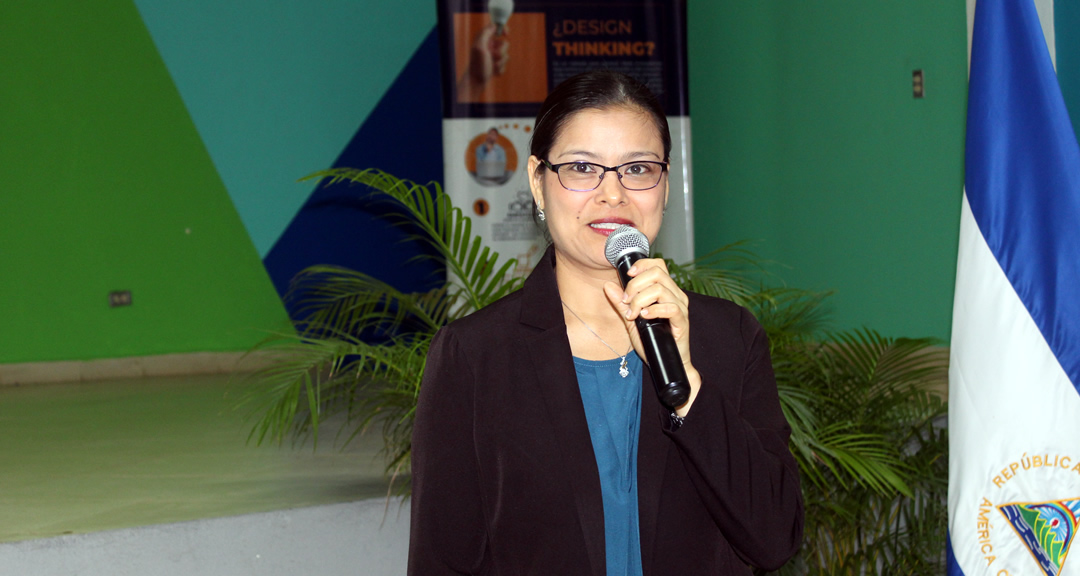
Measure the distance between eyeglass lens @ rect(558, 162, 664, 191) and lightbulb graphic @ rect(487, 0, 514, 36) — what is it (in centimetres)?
356

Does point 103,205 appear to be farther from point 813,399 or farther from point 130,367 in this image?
point 813,399

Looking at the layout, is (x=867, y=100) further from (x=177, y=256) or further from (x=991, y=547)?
(x=177, y=256)

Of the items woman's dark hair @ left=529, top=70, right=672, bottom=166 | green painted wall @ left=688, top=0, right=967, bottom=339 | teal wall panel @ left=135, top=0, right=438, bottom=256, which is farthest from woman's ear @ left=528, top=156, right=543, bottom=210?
teal wall panel @ left=135, top=0, right=438, bottom=256

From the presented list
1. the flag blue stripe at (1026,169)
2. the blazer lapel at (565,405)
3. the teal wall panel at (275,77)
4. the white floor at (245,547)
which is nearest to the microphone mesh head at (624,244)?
the blazer lapel at (565,405)

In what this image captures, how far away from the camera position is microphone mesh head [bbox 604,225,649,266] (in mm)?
1185

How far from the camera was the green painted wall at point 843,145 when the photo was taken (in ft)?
12.6

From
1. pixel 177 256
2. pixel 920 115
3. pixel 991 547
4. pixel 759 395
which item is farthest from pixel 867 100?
pixel 177 256

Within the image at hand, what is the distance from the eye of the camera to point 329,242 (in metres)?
6.19

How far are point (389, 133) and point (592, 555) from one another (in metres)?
5.32

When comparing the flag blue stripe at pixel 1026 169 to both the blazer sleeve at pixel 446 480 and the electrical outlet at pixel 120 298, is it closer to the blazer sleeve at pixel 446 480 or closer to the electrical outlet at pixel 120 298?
the blazer sleeve at pixel 446 480

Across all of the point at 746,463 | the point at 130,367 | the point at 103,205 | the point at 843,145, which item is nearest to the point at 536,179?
the point at 746,463

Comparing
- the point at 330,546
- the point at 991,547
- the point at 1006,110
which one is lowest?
the point at 330,546

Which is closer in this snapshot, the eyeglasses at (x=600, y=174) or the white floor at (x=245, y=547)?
the eyeglasses at (x=600, y=174)

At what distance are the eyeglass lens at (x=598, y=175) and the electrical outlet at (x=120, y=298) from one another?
5.28 meters
